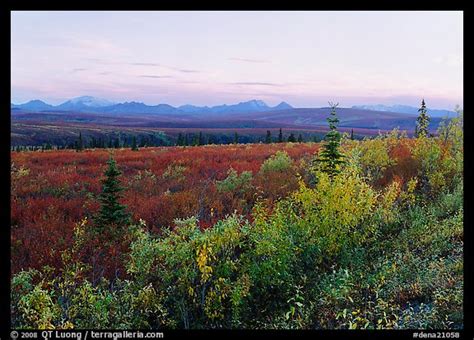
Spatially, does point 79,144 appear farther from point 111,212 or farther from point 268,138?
point 268,138

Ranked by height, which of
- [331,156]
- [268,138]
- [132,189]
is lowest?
[132,189]

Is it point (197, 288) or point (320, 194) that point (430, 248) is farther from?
point (197, 288)

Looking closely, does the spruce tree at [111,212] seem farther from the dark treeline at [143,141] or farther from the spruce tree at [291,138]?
the spruce tree at [291,138]

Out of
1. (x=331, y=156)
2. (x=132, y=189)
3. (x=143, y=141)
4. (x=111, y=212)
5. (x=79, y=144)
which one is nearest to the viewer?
(x=111, y=212)

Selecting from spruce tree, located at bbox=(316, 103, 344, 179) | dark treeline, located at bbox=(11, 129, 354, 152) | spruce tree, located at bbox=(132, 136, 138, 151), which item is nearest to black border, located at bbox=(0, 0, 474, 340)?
dark treeline, located at bbox=(11, 129, 354, 152)

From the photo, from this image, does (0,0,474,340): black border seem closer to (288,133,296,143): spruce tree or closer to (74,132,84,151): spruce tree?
(74,132,84,151): spruce tree
